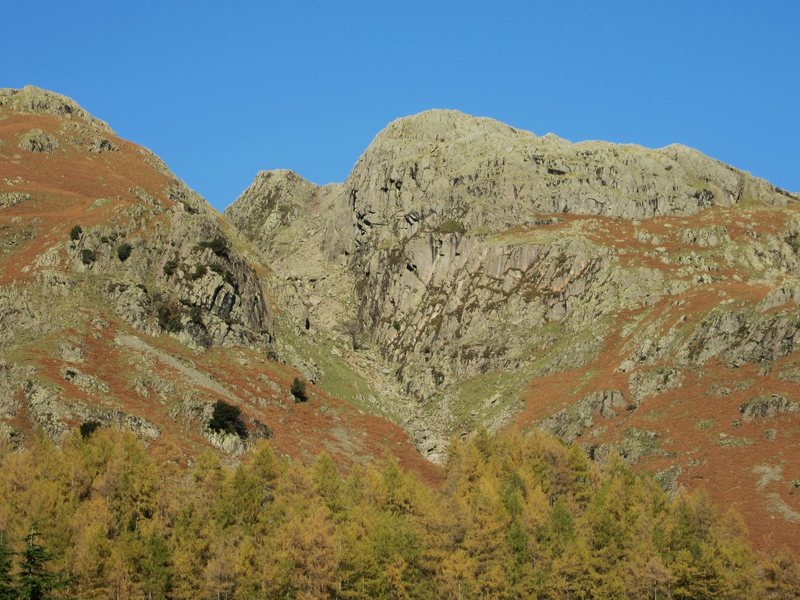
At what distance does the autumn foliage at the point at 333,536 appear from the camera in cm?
7894

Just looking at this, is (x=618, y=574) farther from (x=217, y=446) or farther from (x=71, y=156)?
(x=71, y=156)

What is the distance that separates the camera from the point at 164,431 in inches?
4446

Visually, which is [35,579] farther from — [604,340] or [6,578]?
[604,340]

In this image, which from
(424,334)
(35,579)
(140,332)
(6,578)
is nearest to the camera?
(6,578)

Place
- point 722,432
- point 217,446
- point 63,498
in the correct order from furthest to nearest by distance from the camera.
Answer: point 722,432
point 217,446
point 63,498

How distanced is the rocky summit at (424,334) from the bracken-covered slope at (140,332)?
0.36 meters

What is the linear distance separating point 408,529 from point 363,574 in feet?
23.8

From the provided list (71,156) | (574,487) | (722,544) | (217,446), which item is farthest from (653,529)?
(71,156)

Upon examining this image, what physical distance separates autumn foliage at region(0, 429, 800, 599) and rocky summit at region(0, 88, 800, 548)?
14828mm

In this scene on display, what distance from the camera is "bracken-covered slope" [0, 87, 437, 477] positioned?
112 m

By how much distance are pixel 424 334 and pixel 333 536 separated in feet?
333

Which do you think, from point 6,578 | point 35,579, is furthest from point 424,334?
point 6,578

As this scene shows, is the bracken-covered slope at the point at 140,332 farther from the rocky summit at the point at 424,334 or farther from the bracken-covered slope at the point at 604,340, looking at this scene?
the bracken-covered slope at the point at 604,340

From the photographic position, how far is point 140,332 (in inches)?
5285
